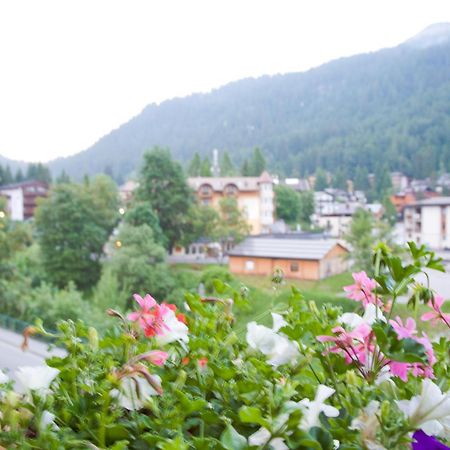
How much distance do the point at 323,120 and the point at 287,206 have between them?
1545 centimetres

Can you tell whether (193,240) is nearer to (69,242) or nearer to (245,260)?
(245,260)

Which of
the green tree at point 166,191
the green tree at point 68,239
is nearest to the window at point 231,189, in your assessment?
the green tree at point 166,191


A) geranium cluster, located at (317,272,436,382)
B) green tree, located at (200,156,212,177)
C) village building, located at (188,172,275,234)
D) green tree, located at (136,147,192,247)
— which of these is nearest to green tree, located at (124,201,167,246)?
green tree, located at (136,147,192,247)

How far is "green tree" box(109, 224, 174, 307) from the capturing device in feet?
22.2

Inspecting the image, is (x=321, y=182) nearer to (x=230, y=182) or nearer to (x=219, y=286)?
(x=230, y=182)

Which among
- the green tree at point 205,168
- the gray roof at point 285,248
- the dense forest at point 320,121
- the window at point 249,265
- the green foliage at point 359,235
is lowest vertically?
the window at point 249,265

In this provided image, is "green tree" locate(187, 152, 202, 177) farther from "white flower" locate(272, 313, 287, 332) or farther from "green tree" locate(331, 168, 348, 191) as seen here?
"white flower" locate(272, 313, 287, 332)

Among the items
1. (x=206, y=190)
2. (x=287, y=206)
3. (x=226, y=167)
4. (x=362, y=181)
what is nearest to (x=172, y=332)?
(x=206, y=190)

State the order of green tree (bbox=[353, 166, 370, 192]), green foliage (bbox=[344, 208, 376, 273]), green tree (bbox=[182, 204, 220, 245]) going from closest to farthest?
green foliage (bbox=[344, 208, 376, 273])
green tree (bbox=[182, 204, 220, 245])
green tree (bbox=[353, 166, 370, 192])

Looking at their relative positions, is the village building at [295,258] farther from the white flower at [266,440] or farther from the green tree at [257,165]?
the white flower at [266,440]

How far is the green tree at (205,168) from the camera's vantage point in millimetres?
14236

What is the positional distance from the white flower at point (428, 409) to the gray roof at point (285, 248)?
7045 millimetres

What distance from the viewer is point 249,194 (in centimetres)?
1180

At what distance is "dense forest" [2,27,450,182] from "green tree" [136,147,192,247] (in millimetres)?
10755
